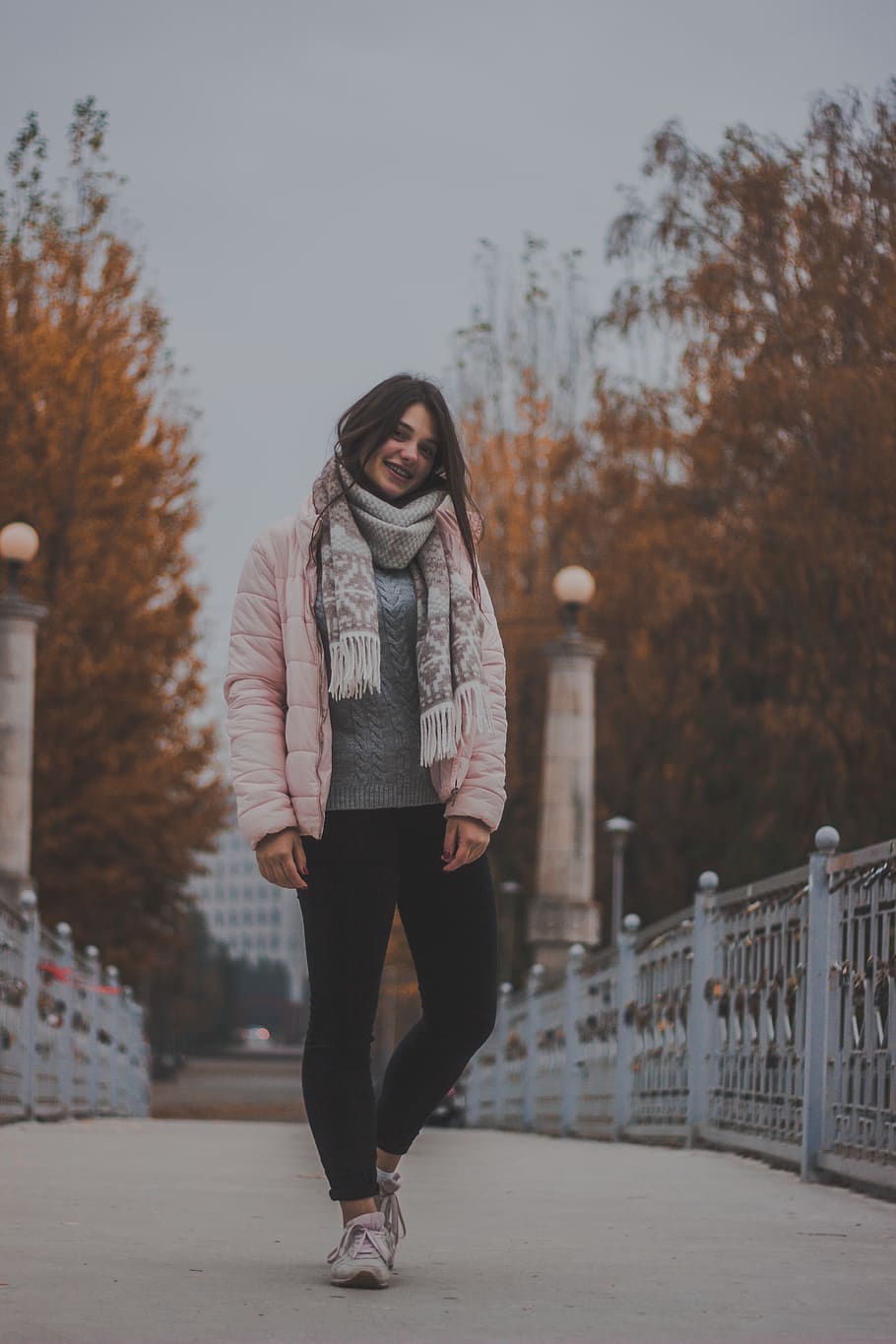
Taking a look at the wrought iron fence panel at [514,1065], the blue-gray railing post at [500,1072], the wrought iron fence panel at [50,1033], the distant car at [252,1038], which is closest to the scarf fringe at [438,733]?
the wrought iron fence panel at [50,1033]

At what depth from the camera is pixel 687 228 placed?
80.7ft

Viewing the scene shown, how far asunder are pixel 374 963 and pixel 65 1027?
35.2 ft

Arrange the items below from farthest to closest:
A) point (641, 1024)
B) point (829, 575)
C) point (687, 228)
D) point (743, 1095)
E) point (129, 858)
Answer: point (129, 858) < point (687, 228) < point (829, 575) < point (641, 1024) < point (743, 1095)

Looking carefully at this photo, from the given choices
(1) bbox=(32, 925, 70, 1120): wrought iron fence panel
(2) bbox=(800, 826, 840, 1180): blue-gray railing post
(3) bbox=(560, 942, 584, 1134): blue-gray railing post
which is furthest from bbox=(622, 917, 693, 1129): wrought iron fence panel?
(1) bbox=(32, 925, 70, 1120): wrought iron fence panel

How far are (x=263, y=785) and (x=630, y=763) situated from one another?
23.9 metres

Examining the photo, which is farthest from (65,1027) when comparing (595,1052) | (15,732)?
(15,732)

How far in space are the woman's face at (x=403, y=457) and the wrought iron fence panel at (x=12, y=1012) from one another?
7.00 m

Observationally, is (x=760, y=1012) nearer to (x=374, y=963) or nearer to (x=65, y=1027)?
(x=374, y=963)

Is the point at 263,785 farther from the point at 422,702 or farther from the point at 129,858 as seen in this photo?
the point at 129,858

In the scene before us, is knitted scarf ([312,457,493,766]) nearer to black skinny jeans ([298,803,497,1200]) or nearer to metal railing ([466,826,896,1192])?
black skinny jeans ([298,803,497,1200])

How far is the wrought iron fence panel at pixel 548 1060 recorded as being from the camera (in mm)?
16141

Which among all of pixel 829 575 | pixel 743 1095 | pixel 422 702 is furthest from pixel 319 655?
pixel 829 575

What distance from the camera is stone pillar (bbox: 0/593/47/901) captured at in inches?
788

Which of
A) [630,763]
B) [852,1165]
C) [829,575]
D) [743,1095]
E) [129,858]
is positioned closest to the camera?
[852,1165]
